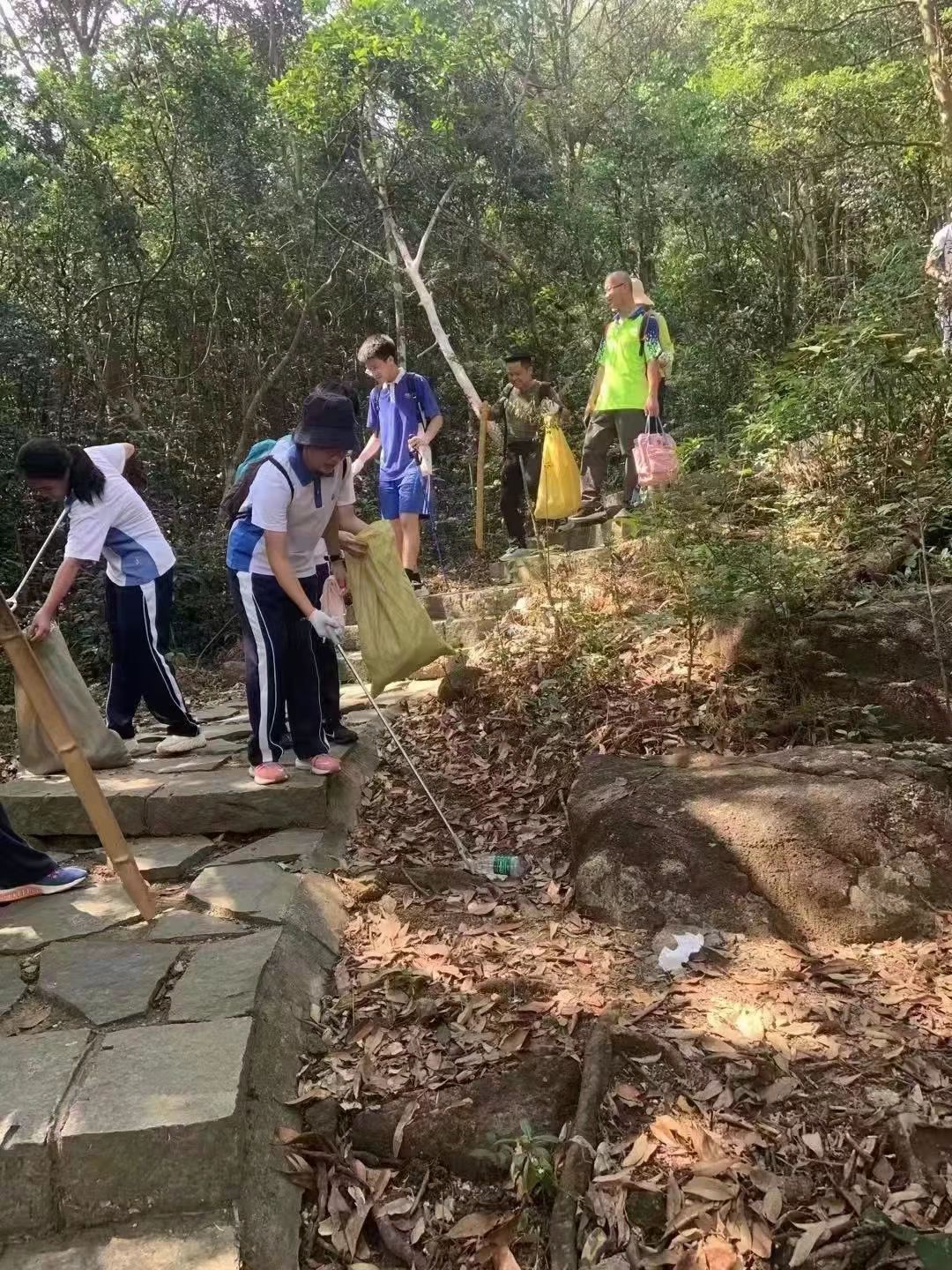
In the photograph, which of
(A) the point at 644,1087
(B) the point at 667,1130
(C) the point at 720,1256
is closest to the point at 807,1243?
(C) the point at 720,1256

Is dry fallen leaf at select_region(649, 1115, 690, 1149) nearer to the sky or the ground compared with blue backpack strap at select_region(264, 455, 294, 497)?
nearer to the ground

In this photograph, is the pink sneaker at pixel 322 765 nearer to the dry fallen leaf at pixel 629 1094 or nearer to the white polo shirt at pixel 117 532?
the white polo shirt at pixel 117 532

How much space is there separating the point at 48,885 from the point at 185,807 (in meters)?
0.67

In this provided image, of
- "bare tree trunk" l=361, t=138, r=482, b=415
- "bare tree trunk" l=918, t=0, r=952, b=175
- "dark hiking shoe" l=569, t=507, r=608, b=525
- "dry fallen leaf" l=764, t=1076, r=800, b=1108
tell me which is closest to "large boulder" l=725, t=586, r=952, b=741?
"dry fallen leaf" l=764, t=1076, r=800, b=1108

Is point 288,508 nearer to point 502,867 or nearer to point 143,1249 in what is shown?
point 502,867

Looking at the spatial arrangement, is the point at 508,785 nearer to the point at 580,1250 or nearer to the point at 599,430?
the point at 580,1250

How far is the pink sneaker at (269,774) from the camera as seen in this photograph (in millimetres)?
4074

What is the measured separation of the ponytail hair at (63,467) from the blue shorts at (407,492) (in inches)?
104

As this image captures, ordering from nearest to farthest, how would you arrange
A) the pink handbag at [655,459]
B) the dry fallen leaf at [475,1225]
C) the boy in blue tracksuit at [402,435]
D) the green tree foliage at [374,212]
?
the dry fallen leaf at [475,1225] < the pink handbag at [655,459] < the boy in blue tracksuit at [402,435] < the green tree foliage at [374,212]

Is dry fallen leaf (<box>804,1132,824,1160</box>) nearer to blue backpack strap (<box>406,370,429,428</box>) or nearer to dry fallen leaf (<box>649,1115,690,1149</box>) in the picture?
dry fallen leaf (<box>649,1115,690,1149</box>)

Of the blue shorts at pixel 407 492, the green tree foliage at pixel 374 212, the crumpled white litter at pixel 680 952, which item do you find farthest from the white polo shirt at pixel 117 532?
the green tree foliage at pixel 374 212

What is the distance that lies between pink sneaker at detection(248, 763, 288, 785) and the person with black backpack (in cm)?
409

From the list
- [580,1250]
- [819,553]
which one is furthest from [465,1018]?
[819,553]

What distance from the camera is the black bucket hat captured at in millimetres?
3695
